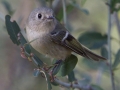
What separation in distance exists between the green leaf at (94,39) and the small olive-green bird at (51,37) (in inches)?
16.5

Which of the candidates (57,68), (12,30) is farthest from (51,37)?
(12,30)

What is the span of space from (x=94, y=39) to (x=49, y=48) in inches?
24.7

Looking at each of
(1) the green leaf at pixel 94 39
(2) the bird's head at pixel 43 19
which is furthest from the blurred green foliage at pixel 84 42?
(2) the bird's head at pixel 43 19

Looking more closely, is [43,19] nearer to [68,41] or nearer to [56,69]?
[68,41]

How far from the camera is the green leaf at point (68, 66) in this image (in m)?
1.96

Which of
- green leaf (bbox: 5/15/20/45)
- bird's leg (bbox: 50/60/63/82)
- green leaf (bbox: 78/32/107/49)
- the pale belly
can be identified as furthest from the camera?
green leaf (bbox: 78/32/107/49)

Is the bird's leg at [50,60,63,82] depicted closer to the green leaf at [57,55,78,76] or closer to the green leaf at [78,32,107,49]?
the green leaf at [57,55,78,76]

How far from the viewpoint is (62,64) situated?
2055 millimetres

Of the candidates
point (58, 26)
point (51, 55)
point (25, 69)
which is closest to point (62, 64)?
point (51, 55)

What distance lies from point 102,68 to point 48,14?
0.93m

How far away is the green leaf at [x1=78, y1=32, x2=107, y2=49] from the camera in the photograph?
8.47 feet

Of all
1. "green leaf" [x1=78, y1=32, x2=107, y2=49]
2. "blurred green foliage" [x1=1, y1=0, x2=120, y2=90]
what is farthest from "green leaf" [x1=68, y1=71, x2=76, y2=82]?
"green leaf" [x1=78, y1=32, x2=107, y2=49]

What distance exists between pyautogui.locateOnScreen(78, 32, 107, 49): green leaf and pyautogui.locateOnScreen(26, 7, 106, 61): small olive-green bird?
1.38ft

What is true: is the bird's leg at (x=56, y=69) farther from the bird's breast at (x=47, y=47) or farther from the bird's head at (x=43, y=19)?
the bird's head at (x=43, y=19)
